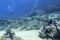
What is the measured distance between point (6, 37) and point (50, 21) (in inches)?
94.5

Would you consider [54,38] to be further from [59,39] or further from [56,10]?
[56,10]

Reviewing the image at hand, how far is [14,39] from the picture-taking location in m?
6.90

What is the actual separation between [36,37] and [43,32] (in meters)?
0.43

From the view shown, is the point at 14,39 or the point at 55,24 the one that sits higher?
the point at 55,24

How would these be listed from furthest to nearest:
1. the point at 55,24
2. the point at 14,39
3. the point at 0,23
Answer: the point at 0,23, the point at 55,24, the point at 14,39

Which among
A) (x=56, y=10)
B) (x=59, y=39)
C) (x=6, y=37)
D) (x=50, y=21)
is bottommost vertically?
(x=59, y=39)

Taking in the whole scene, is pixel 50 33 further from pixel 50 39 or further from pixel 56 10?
pixel 56 10

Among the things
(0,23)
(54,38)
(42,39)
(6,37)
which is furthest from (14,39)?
(0,23)

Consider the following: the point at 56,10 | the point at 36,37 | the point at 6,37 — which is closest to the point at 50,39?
the point at 36,37

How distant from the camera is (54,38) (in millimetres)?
6762

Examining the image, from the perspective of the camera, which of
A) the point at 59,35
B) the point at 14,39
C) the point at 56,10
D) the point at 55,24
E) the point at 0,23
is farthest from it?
the point at 56,10

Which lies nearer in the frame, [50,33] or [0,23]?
[50,33]

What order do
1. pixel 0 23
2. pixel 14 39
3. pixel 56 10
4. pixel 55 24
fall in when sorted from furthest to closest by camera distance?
pixel 56 10
pixel 0 23
pixel 55 24
pixel 14 39

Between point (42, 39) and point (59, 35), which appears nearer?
point (59, 35)
